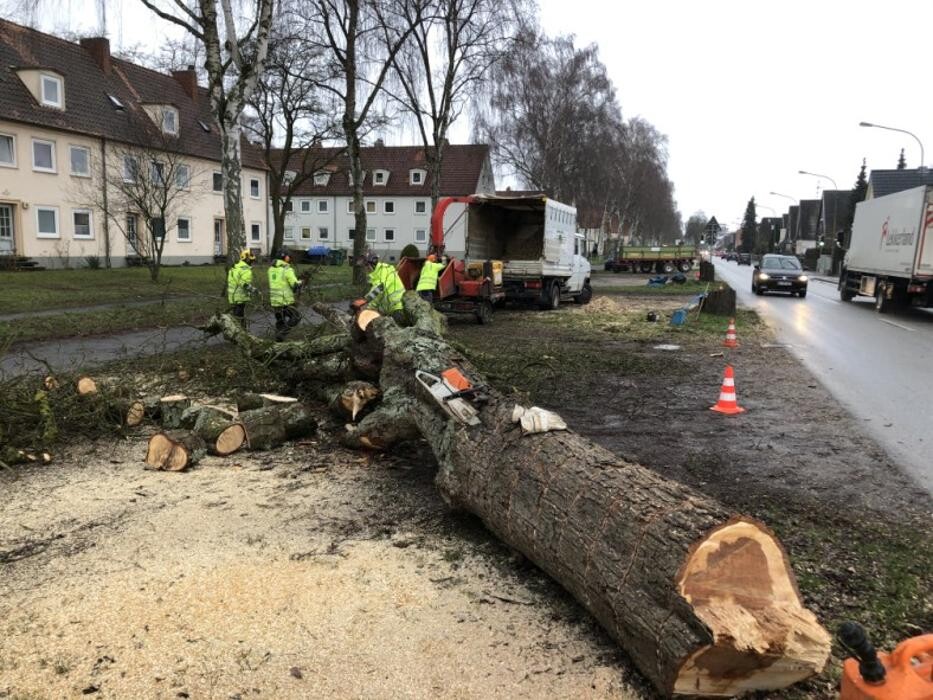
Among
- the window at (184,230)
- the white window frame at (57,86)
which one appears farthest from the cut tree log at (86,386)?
the window at (184,230)

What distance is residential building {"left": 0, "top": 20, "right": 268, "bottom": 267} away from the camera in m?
26.4

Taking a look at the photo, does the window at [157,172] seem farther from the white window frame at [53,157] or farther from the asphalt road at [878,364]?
the asphalt road at [878,364]

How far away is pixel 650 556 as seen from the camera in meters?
2.83

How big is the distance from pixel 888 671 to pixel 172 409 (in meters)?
5.77

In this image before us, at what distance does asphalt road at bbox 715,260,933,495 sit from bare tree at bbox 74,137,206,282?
64.5 ft

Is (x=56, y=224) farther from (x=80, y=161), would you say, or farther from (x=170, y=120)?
(x=170, y=120)

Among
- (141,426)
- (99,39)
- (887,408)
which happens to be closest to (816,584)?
(887,408)

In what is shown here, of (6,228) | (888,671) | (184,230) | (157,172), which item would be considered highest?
(157,172)

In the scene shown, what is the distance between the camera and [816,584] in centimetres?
348

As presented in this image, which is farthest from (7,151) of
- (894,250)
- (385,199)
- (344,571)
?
(385,199)

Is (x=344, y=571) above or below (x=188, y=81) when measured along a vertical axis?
below

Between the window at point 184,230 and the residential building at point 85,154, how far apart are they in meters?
0.06

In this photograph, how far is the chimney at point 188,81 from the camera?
39.1 meters

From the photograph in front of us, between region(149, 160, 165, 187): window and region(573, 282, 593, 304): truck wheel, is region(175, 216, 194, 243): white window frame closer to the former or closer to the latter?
region(149, 160, 165, 187): window
